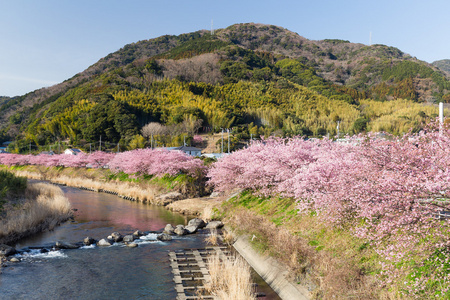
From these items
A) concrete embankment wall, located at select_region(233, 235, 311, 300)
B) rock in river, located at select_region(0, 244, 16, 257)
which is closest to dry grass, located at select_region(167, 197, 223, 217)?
concrete embankment wall, located at select_region(233, 235, 311, 300)

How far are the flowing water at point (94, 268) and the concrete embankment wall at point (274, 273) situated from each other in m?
0.72

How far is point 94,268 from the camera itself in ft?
56.9

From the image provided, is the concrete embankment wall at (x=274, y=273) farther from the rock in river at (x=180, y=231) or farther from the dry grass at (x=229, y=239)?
the rock in river at (x=180, y=231)

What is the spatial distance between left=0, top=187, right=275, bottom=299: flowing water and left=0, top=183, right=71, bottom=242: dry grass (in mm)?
638

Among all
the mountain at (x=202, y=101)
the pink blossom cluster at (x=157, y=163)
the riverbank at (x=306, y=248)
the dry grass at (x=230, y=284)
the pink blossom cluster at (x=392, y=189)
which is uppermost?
the mountain at (x=202, y=101)

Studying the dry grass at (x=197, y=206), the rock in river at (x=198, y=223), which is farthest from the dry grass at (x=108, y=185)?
the rock in river at (x=198, y=223)

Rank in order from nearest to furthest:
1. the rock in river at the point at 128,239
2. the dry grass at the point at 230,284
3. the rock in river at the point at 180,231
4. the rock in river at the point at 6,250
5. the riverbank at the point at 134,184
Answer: the dry grass at the point at 230,284, the rock in river at the point at 6,250, the rock in river at the point at 128,239, the rock in river at the point at 180,231, the riverbank at the point at 134,184

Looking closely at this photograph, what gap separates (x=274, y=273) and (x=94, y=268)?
881cm

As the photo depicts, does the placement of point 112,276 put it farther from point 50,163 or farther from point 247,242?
point 50,163

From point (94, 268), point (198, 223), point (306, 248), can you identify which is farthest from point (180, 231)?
point (306, 248)

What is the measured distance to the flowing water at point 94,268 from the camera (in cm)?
1439

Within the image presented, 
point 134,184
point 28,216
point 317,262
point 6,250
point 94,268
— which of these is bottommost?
point 94,268

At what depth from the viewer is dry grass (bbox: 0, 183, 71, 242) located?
2165cm

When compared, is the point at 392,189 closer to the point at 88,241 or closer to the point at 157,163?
the point at 88,241
